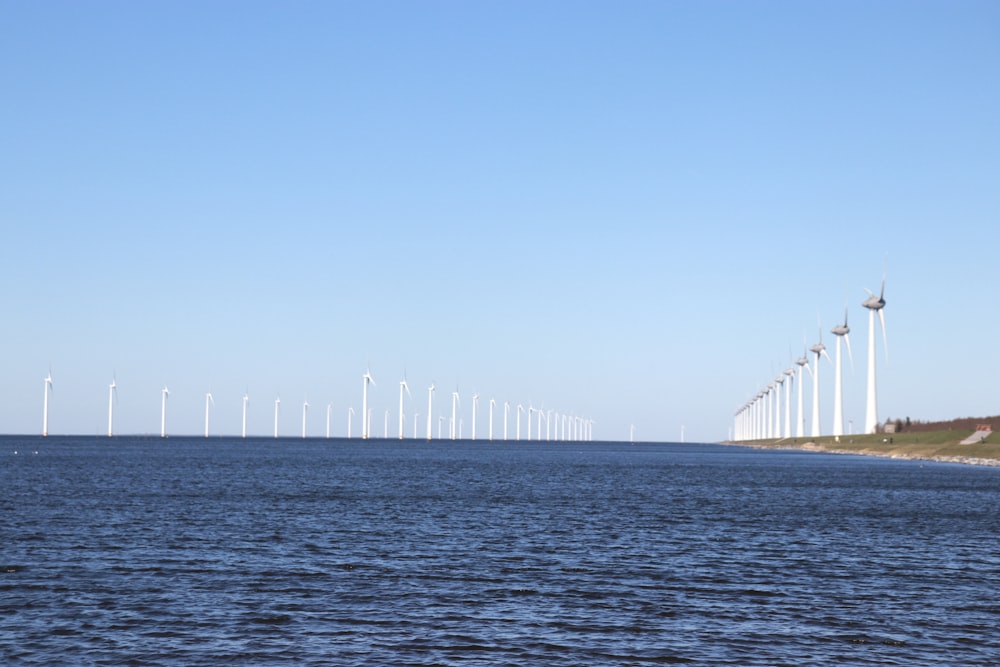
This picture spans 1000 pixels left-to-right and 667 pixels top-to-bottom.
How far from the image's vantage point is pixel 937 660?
2742 cm

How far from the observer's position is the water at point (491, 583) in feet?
93.5

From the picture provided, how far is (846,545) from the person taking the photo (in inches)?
2094

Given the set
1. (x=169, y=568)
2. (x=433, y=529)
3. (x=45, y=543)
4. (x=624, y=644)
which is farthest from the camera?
(x=433, y=529)

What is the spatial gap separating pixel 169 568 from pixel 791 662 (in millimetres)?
24820

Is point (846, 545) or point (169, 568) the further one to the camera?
point (846, 545)

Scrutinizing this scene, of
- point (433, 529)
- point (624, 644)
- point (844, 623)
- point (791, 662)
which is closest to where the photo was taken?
point (791, 662)

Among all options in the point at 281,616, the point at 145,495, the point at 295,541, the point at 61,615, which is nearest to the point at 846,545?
the point at 295,541

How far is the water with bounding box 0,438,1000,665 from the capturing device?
93.5ft

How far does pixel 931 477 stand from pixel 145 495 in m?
88.1

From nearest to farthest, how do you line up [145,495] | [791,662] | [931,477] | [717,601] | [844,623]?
[791,662] < [844,623] < [717,601] < [145,495] < [931,477]

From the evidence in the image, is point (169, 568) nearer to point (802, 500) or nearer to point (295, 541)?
point (295, 541)

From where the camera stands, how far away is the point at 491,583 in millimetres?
39000

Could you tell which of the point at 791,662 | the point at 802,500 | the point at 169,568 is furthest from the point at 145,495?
the point at 791,662

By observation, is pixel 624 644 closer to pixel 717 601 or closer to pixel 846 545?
pixel 717 601
